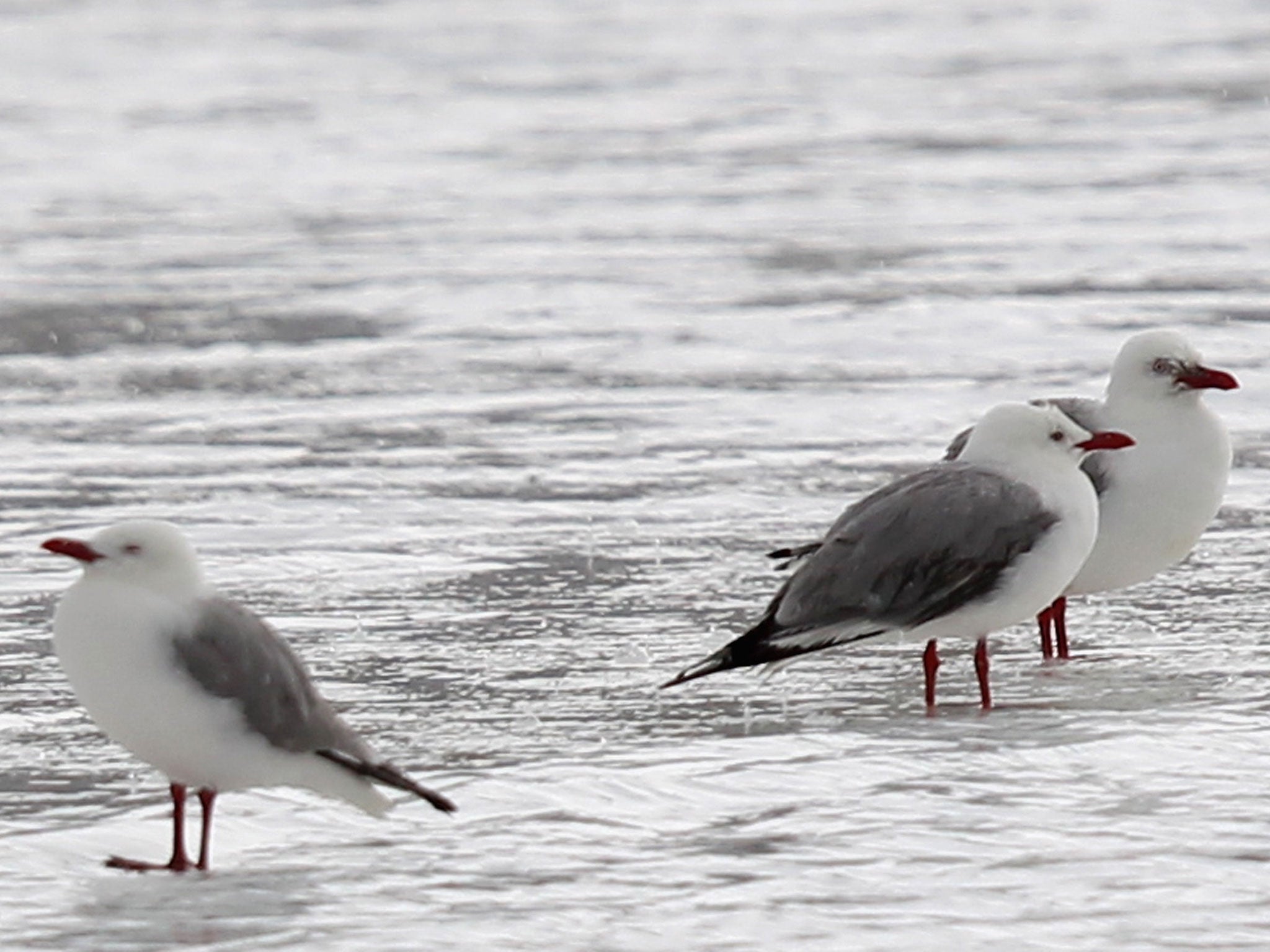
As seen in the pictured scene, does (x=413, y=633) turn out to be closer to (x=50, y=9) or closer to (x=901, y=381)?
(x=901, y=381)

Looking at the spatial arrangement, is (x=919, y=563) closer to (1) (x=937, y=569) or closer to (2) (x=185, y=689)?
(1) (x=937, y=569)

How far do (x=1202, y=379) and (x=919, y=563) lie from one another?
1.27 meters

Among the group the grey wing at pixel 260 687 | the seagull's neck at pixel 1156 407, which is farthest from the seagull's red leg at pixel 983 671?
the grey wing at pixel 260 687

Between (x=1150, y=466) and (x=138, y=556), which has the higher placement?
(x=138, y=556)

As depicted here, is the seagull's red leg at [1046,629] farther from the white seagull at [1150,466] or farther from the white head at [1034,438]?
the white head at [1034,438]

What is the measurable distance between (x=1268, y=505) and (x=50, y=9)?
68.8 ft

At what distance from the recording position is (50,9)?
2744 cm

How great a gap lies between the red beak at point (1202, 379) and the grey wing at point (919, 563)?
0.94 meters

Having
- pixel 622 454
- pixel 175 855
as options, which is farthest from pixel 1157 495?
pixel 175 855

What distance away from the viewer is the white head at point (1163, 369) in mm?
7297

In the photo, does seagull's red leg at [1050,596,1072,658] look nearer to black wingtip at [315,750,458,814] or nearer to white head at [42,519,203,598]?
black wingtip at [315,750,458,814]

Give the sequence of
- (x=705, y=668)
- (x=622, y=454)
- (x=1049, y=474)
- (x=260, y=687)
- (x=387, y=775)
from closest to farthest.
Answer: (x=387, y=775), (x=260, y=687), (x=705, y=668), (x=1049, y=474), (x=622, y=454)

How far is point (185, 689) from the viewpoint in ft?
17.4

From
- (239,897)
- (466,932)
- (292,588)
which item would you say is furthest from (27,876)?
(292,588)
